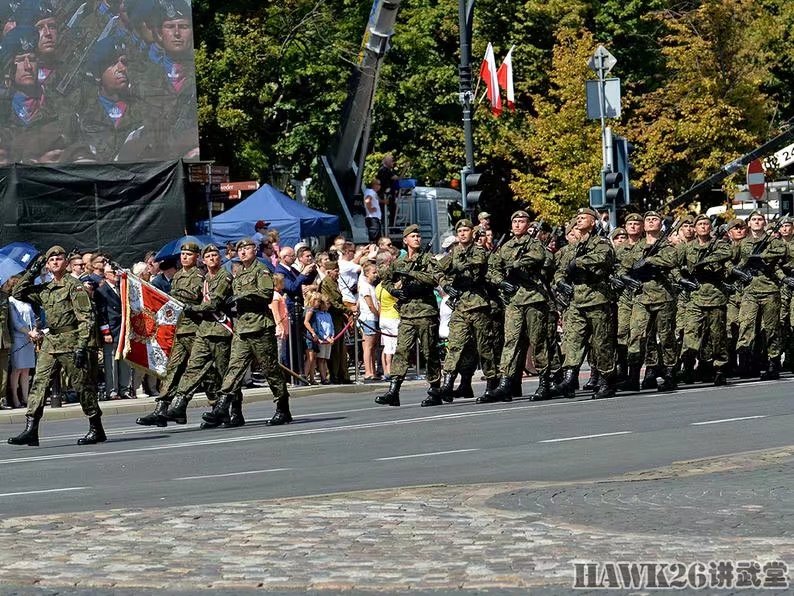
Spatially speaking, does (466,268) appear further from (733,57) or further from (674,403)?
(733,57)

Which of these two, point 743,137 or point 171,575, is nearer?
point 171,575

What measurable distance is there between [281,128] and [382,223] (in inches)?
473

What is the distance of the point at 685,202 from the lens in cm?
4722

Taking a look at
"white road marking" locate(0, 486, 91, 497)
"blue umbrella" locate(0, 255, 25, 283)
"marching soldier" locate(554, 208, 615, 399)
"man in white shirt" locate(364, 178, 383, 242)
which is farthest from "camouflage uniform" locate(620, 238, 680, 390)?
"man in white shirt" locate(364, 178, 383, 242)

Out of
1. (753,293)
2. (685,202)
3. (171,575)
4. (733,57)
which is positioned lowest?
(171,575)

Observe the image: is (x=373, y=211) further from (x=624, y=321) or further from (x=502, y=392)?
(x=502, y=392)

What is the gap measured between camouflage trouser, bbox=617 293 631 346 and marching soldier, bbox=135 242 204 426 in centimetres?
492

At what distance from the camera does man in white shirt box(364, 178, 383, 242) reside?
35562 millimetres

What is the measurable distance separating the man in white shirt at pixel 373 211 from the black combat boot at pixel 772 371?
14.4 metres

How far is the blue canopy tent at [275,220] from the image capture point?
31.6 meters

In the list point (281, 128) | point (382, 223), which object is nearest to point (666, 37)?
point (281, 128)

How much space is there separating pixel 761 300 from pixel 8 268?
9455 millimetres

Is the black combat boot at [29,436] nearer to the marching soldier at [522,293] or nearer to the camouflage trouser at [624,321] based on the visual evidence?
the marching soldier at [522,293]

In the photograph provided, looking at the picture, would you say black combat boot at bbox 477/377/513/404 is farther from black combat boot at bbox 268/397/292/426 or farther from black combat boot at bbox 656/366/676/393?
black combat boot at bbox 268/397/292/426
